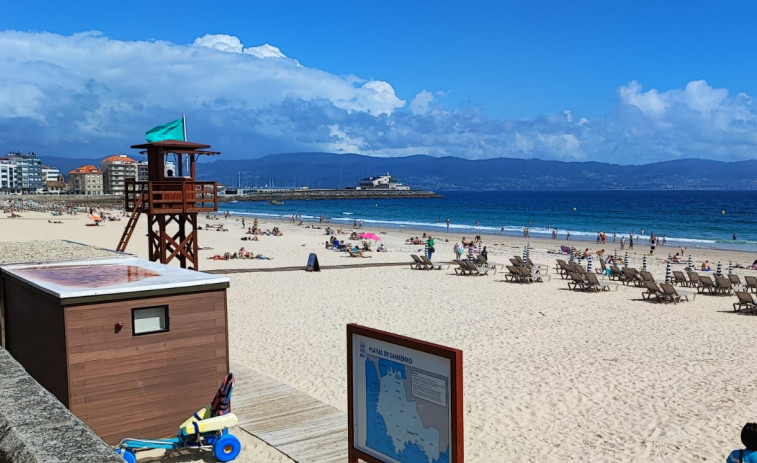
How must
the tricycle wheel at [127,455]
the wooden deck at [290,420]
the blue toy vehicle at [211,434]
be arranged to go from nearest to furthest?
the tricycle wheel at [127,455], the blue toy vehicle at [211,434], the wooden deck at [290,420]

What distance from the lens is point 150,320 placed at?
21.2 ft

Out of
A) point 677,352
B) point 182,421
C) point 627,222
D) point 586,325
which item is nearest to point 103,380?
point 182,421

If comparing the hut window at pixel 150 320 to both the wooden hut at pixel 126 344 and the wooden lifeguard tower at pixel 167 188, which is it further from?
the wooden lifeguard tower at pixel 167 188

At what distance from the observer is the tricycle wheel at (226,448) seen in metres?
6.31

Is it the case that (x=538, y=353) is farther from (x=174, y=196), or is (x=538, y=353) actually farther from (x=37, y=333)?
(x=174, y=196)

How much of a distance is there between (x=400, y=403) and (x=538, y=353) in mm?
7440

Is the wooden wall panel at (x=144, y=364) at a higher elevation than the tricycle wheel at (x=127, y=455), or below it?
higher

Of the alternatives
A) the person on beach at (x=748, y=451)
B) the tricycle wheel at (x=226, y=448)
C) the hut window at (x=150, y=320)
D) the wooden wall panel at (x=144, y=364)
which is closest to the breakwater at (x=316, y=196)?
the wooden wall panel at (x=144, y=364)

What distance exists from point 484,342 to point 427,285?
7.27 meters

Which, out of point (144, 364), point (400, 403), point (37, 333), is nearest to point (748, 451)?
point (400, 403)

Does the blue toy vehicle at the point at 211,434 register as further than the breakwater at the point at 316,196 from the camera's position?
No

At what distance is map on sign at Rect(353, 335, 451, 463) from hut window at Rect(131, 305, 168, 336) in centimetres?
276

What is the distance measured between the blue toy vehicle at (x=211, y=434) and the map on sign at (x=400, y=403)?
218 cm

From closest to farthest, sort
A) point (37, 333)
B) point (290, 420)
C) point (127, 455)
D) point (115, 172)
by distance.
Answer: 1. point (127, 455)
2. point (37, 333)
3. point (290, 420)
4. point (115, 172)
